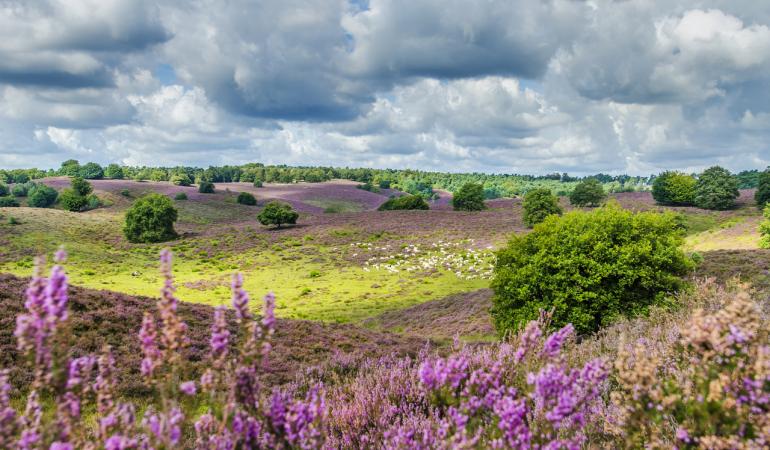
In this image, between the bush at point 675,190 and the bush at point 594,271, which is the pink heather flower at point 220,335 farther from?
the bush at point 675,190

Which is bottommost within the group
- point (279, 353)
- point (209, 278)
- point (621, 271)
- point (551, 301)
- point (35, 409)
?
point (209, 278)

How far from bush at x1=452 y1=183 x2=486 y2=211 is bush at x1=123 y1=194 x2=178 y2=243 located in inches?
→ 1991

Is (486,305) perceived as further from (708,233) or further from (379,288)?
(708,233)

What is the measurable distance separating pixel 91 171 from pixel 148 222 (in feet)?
343

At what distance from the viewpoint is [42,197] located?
340ft

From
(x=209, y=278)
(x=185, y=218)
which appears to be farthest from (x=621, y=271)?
(x=185, y=218)

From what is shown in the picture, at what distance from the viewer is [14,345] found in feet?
32.1

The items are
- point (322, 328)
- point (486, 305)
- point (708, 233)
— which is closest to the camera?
point (322, 328)

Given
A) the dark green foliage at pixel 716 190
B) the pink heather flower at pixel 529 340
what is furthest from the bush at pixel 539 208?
the pink heather flower at pixel 529 340

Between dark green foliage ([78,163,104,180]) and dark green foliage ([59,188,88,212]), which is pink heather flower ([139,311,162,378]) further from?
dark green foliage ([78,163,104,180])

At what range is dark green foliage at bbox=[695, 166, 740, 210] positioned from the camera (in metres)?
85.1

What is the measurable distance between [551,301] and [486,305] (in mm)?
13177

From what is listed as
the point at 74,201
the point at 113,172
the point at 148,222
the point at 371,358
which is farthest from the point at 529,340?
the point at 113,172

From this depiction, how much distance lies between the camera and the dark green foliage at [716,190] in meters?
85.1
